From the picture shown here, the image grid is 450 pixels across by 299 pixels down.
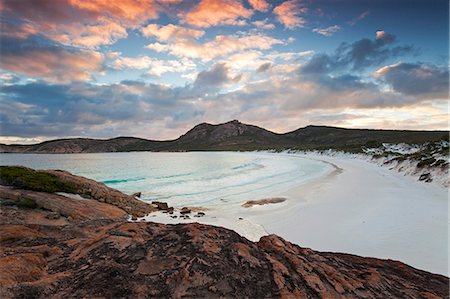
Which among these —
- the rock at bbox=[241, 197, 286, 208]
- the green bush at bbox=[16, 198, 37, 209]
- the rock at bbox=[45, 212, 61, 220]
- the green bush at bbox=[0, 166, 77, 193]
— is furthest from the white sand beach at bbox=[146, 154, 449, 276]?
the green bush at bbox=[16, 198, 37, 209]

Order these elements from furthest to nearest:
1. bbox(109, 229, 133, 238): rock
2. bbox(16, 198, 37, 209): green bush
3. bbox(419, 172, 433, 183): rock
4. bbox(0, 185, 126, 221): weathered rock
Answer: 1. bbox(419, 172, 433, 183): rock
2. bbox(0, 185, 126, 221): weathered rock
3. bbox(16, 198, 37, 209): green bush
4. bbox(109, 229, 133, 238): rock

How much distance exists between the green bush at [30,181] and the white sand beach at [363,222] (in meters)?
5.02

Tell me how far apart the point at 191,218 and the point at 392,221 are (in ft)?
30.1

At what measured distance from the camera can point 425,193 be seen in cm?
1614

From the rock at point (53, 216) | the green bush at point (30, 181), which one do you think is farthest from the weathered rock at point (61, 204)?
the green bush at point (30, 181)

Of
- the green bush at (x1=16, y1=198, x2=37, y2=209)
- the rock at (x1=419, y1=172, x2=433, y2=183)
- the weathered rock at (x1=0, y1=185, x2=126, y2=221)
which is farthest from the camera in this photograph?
the rock at (x1=419, y1=172, x2=433, y2=183)

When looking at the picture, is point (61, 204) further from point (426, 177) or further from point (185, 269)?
point (426, 177)

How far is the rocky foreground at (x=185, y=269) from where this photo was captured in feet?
11.3

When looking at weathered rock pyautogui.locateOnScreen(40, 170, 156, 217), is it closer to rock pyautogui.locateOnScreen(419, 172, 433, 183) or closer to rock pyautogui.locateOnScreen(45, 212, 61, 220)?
rock pyautogui.locateOnScreen(45, 212, 61, 220)

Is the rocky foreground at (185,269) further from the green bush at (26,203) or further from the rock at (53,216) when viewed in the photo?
the green bush at (26,203)

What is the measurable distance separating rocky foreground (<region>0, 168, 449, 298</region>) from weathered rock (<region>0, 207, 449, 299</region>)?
0.04ft

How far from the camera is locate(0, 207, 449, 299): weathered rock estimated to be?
3455 mm

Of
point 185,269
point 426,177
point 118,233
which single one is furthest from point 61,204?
point 426,177

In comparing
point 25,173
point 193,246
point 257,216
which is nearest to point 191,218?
point 257,216
